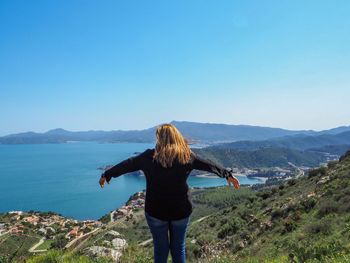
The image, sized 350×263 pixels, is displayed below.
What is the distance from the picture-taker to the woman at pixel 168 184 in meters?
3.59

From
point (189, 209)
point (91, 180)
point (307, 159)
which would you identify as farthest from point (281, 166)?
point (189, 209)

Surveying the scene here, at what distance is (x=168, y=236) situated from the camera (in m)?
3.79

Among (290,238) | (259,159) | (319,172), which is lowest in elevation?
(259,159)

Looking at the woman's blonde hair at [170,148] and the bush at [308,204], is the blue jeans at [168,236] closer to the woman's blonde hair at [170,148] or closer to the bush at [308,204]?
the woman's blonde hair at [170,148]

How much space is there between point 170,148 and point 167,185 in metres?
0.37

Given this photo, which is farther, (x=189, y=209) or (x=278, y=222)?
(x=278, y=222)

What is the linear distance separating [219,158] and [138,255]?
179 metres

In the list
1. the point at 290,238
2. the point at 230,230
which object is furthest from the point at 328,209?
the point at 230,230

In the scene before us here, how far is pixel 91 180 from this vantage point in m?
129

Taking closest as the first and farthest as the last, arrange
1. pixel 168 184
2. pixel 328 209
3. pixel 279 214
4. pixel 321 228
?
1. pixel 168 184
2. pixel 321 228
3. pixel 328 209
4. pixel 279 214

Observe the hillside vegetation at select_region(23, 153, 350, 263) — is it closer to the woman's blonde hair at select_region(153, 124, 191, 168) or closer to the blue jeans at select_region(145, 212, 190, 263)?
the blue jeans at select_region(145, 212, 190, 263)

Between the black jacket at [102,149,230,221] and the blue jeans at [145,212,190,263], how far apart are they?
0.06 meters

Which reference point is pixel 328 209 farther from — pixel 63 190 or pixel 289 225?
pixel 63 190

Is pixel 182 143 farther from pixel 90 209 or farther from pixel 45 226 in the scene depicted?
pixel 90 209
